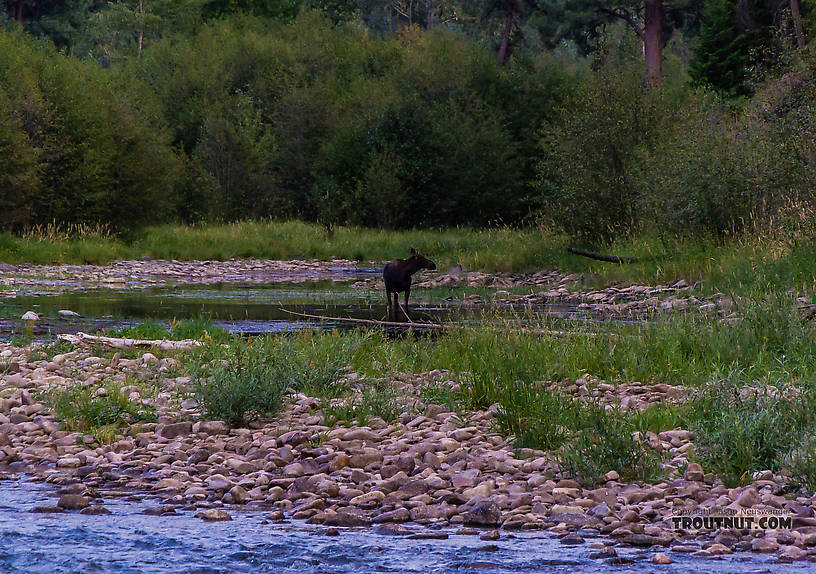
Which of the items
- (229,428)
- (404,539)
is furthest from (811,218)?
(404,539)

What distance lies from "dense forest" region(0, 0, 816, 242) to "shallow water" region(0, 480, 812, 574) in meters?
15.3

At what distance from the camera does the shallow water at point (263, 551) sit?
491 centimetres

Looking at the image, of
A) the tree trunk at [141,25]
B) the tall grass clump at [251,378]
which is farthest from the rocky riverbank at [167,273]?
the tree trunk at [141,25]

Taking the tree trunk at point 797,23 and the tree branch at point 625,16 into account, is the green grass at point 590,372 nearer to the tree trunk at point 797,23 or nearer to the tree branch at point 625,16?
the tree trunk at point 797,23

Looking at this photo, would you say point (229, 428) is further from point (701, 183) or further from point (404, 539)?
point (701, 183)

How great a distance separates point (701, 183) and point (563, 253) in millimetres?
5588

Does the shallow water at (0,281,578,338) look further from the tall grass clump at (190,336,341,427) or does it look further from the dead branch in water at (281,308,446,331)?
the tall grass clump at (190,336,341,427)

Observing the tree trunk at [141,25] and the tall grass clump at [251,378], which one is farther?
the tree trunk at [141,25]

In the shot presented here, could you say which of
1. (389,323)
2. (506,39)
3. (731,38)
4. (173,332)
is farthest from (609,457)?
(506,39)

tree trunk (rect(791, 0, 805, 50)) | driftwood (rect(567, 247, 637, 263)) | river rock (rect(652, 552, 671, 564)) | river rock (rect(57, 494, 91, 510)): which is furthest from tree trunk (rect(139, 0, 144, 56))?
river rock (rect(652, 552, 671, 564))

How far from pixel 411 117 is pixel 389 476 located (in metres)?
40.3

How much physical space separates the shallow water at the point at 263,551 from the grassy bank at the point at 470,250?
9017mm

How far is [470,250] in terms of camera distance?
3183 centimetres

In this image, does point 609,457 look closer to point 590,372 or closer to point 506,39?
point 590,372
